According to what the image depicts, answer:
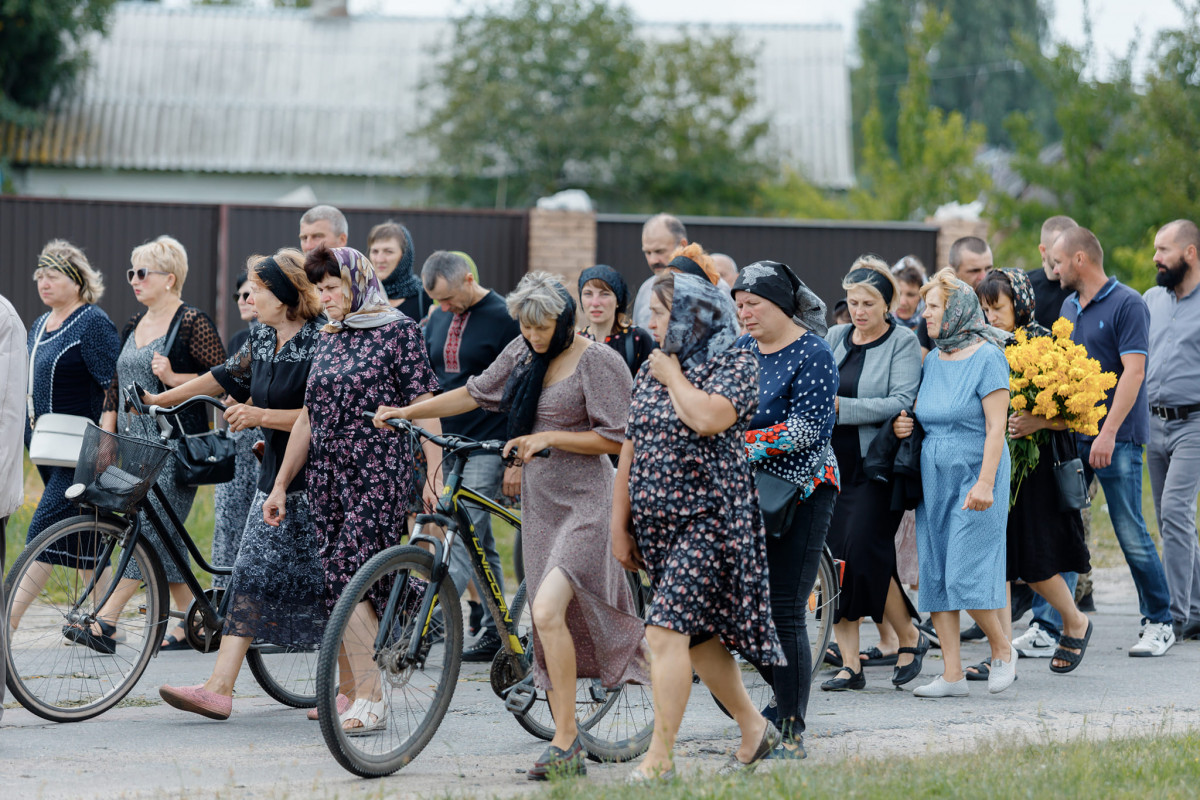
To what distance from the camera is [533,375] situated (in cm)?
518

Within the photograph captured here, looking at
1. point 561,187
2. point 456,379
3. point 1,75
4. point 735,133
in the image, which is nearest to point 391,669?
point 456,379

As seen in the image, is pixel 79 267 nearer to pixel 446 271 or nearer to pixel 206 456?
pixel 206 456

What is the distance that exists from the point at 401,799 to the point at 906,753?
207 cm

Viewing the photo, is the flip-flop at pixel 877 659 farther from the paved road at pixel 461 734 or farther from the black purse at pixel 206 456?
the black purse at pixel 206 456

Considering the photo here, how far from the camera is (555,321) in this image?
16.8 ft

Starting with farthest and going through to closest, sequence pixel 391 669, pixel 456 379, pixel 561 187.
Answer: pixel 561 187
pixel 456 379
pixel 391 669

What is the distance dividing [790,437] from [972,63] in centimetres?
5384

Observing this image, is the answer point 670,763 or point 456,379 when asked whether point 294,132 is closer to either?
point 456,379

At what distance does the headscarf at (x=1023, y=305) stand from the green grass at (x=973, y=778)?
9.36 ft

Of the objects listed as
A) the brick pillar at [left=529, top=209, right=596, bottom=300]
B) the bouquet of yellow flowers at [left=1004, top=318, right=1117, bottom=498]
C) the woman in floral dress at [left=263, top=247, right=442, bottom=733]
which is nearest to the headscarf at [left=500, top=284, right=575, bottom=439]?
the woman in floral dress at [left=263, top=247, right=442, bottom=733]

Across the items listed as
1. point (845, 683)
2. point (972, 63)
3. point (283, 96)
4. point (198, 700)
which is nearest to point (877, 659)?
point (845, 683)

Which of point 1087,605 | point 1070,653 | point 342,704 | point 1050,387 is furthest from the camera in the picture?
point 1087,605

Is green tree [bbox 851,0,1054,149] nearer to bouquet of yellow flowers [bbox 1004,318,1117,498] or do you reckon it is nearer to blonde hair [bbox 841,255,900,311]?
bouquet of yellow flowers [bbox 1004,318,1117,498]

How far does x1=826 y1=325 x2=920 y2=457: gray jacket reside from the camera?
6.69m
